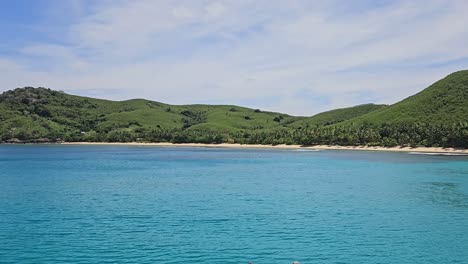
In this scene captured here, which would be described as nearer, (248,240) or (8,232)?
(248,240)

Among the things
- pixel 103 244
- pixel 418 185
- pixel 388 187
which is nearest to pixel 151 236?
pixel 103 244

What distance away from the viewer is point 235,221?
148 ft

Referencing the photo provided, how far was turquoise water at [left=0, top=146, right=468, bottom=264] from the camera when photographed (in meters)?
33.7

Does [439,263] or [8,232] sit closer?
[439,263]

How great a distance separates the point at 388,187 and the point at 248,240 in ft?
139

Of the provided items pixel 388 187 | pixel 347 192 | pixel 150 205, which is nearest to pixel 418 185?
pixel 388 187

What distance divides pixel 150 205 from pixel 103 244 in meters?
19.0

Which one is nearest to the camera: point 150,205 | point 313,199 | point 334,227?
point 334,227

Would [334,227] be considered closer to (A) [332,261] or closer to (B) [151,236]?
(A) [332,261]

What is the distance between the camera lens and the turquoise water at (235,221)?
111ft

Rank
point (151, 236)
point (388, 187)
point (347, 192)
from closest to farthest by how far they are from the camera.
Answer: point (151, 236), point (347, 192), point (388, 187)

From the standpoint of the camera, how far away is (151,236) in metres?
38.7

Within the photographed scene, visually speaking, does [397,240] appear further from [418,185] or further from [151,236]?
[418,185]

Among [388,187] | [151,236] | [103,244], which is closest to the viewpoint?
[103,244]
